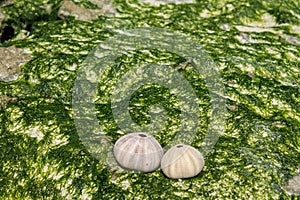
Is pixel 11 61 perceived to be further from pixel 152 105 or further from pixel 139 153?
pixel 139 153

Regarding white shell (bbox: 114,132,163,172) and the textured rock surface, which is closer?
white shell (bbox: 114,132,163,172)

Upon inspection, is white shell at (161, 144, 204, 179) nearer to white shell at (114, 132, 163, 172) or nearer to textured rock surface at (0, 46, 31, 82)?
white shell at (114, 132, 163, 172)

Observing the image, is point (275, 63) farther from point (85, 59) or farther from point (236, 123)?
point (85, 59)

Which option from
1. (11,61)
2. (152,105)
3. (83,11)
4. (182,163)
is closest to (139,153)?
(182,163)

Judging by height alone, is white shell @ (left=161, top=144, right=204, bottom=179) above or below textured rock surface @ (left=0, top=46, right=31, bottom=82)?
above

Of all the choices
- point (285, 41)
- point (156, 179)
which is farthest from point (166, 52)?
point (156, 179)

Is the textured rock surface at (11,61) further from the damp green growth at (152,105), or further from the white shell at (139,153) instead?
the white shell at (139,153)

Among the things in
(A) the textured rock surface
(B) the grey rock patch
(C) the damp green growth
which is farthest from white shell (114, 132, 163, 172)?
(B) the grey rock patch
